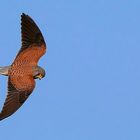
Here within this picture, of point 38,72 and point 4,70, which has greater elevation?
point 38,72

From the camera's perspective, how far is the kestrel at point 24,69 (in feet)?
58.1

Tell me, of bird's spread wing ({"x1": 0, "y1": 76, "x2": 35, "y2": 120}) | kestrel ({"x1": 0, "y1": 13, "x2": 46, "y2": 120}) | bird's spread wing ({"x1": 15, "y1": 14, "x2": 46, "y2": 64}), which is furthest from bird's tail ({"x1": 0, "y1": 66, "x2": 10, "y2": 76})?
bird's spread wing ({"x1": 15, "y1": 14, "x2": 46, "y2": 64})

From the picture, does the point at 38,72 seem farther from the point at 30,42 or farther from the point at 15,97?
the point at 15,97

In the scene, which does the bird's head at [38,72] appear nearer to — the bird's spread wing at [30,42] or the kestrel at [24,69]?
the kestrel at [24,69]

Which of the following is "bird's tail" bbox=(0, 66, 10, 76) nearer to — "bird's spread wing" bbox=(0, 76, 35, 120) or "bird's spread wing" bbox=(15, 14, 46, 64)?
"bird's spread wing" bbox=(0, 76, 35, 120)

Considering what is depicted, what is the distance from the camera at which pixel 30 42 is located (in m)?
19.6

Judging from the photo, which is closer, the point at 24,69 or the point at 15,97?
the point at 15,97

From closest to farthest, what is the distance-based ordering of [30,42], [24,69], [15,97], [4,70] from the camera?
[15,97] < [4,70] < [24,69] < [30,42]

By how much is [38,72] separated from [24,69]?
14.5 inches

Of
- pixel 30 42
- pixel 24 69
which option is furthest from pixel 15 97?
pixel 30 42

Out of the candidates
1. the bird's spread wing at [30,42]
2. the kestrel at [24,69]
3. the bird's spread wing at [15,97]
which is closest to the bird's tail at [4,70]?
the kestrel at [24,69]

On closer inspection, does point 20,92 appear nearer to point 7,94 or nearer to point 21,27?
point 7,94

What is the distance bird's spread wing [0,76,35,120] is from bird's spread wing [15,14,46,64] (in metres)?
1.05

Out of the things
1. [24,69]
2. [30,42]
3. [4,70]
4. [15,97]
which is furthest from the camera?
[30,42]
